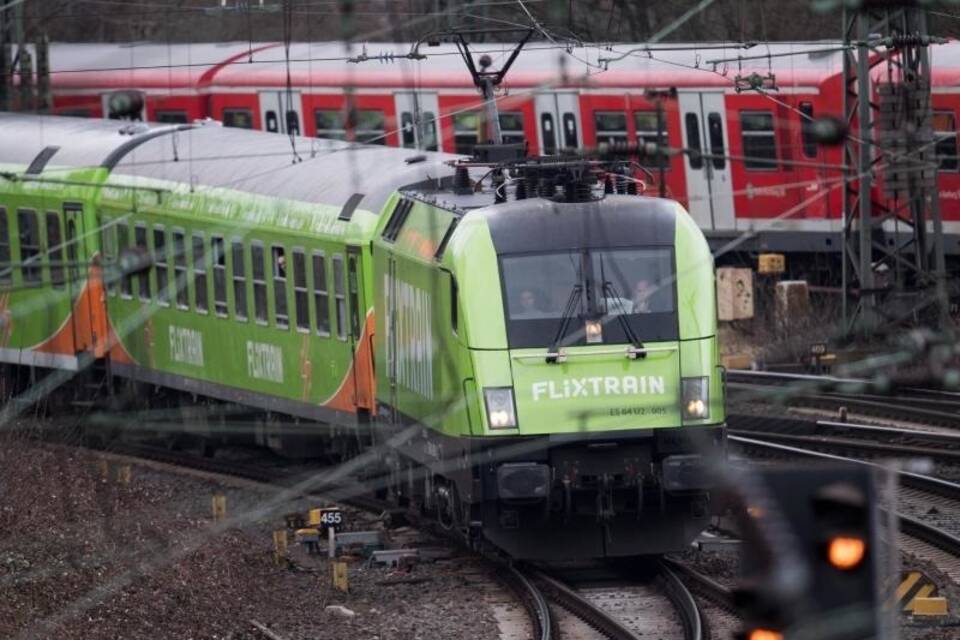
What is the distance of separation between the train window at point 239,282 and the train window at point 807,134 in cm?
1008

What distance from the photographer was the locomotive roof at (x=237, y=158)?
18953mm

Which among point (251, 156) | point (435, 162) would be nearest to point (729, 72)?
point (251, 156)

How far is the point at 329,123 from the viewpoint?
109ft

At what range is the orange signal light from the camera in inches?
252

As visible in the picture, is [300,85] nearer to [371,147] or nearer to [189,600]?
[371,147]

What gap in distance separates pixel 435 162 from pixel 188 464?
17.1 feet

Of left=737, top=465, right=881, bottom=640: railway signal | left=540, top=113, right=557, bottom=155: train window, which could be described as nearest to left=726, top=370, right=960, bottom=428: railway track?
left=540, top=113, right=557, bottom=155: train window

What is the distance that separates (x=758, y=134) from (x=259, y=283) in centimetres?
1139

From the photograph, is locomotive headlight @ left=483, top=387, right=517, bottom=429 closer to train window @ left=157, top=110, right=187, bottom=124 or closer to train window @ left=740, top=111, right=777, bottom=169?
train window @ left=740, top=111, right=777, bottom=169

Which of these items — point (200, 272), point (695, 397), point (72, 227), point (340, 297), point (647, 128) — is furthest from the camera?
point (647, 128)

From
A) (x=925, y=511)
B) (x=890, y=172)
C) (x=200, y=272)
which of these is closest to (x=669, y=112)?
(x=890, y=172)

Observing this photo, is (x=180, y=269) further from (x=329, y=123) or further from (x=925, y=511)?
(x=329, y=123)

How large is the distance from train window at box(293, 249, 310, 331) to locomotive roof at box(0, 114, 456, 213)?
566 mm

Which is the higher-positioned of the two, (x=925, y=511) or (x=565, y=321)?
(x=565, y=321)
